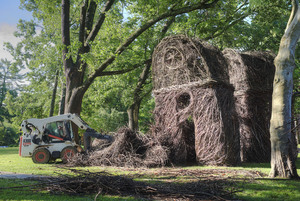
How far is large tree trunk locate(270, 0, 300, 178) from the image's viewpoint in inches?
265

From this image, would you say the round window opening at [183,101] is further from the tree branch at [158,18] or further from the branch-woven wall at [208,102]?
the tree branch at [158,18]

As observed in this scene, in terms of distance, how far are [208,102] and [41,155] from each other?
7.21m

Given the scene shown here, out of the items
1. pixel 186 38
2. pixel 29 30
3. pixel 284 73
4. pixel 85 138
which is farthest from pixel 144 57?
pixel 29 30

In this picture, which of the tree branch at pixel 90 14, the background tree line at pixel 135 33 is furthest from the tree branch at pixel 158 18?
the tree branch at pixel 90 14

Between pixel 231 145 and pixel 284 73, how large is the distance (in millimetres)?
4161

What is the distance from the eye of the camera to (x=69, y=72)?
1504 cm

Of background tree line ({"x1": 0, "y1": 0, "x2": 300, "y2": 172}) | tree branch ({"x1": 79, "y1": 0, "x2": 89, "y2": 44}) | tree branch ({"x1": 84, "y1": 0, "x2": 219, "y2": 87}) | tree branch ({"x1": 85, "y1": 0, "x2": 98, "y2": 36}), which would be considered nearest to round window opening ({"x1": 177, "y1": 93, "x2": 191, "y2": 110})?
background tree line ({"x1": 0, "y1": 0, "x2": 300, "y2": 172})

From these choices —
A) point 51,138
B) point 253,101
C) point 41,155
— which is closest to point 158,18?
point 253,101

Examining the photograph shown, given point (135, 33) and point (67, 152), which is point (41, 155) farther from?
point (135, 33)

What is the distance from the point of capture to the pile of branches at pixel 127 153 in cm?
1023

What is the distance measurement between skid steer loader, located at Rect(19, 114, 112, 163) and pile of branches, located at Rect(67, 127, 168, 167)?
3.33 feet

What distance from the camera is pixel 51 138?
12.6m

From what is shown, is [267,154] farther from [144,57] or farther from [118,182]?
[118,182]

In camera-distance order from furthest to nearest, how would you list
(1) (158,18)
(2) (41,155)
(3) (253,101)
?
(1) (158,18), (3) (253,101), (2) (41,155)
